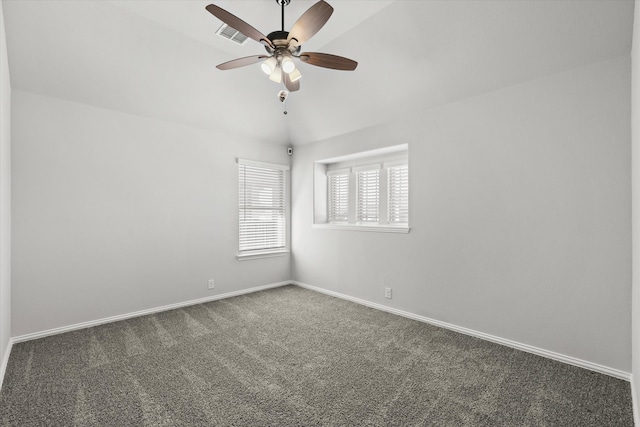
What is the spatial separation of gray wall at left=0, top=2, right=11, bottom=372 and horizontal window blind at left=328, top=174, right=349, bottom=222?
385 centimetres

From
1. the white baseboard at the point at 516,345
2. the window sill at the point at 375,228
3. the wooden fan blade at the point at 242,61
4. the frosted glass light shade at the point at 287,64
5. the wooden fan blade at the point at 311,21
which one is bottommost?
the white baseboard at the point at 516,345

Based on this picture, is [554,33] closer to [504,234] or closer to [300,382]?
[504,234]

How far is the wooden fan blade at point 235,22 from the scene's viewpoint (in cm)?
179

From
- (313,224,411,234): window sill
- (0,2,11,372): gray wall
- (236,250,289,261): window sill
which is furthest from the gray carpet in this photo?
(236,250,289,261): window sill

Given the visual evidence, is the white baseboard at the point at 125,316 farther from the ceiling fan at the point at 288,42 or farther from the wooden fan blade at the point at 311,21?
the wooden fan blade at the point at 311,21

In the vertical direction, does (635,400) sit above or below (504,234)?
below

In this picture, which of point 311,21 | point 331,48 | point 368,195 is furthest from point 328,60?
point 368,195

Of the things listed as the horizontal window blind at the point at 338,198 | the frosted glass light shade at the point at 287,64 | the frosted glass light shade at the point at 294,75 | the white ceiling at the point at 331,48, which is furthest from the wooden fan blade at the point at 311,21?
the horizontal window blind at the point at 338,198

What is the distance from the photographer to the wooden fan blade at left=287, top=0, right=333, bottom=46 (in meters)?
1.77

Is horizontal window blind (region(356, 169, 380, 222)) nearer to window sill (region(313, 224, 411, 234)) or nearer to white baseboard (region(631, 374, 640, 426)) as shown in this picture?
window sill (region(313, 224, 411, 234))

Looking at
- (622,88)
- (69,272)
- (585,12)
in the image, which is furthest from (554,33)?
(69,272)

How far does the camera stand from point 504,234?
2.90 metres

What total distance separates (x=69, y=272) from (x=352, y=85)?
3.83 meters

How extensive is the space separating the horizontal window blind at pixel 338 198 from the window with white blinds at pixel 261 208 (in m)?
0.84
